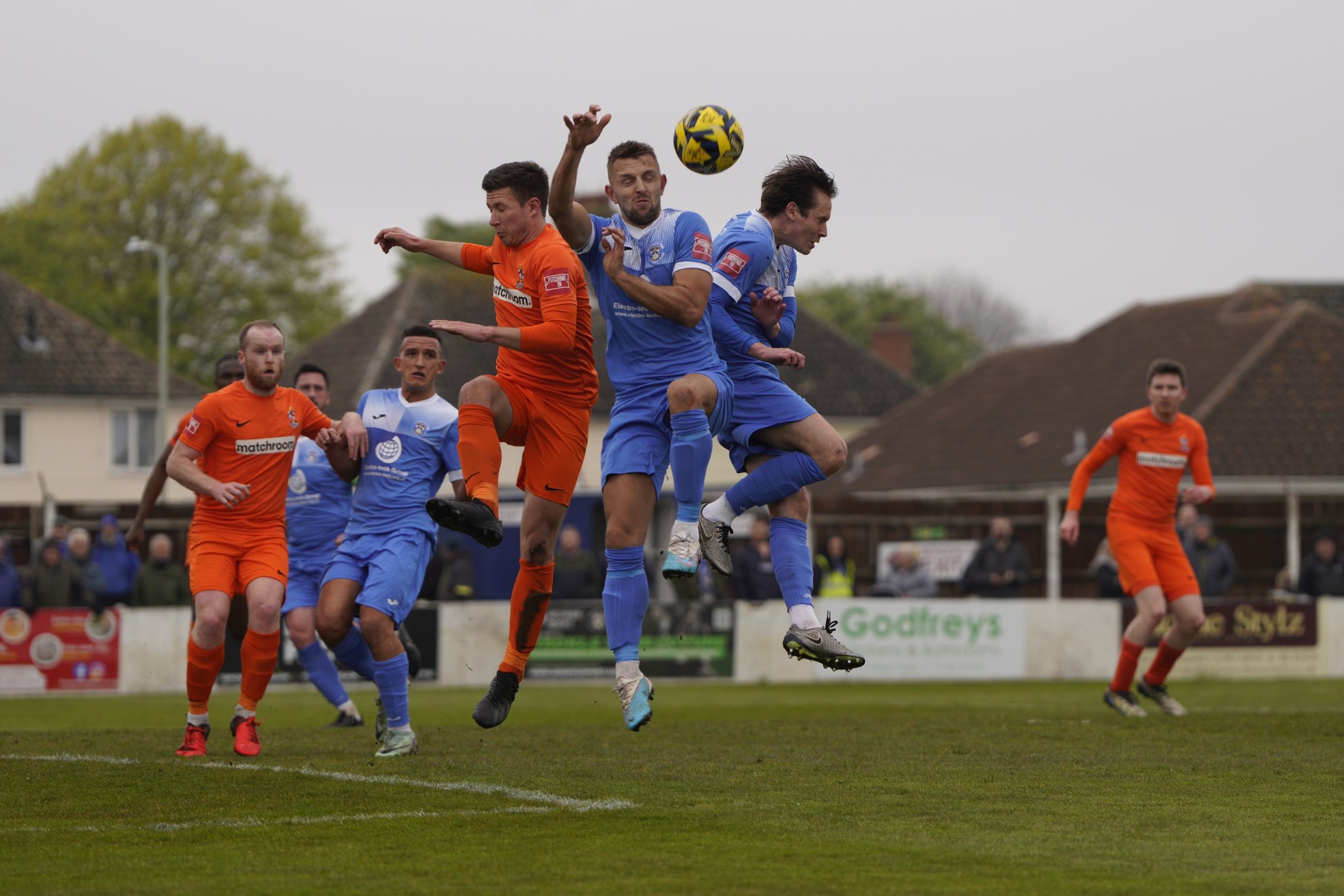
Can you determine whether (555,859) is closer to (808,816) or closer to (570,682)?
(808,816)

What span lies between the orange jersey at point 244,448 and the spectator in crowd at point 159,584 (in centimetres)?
1090

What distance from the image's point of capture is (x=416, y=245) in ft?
30.9

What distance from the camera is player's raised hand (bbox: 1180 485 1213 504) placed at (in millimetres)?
13445

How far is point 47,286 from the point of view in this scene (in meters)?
60.0

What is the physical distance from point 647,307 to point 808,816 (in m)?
2.58

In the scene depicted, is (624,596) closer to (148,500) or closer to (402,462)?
(402,462)

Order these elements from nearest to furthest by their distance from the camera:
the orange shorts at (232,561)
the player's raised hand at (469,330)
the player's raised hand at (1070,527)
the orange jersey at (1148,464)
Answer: the player's raised hand at (469,330), the orange shorts at (232,561), the player's raised hand at (1070,527), the orange jersey at (1148,464)

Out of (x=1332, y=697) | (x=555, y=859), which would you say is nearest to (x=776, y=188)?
(x=555, y=859)

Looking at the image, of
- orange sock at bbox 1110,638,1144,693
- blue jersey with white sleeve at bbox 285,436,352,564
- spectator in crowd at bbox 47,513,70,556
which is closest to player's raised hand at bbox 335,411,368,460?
blue jersey with white sleeve at bbox 285,436,352,564

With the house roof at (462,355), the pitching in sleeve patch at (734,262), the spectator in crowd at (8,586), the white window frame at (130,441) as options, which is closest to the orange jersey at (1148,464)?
the pitching in sleeve patch at (734,262)

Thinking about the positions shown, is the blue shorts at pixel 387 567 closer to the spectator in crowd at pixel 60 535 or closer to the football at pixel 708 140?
the football at pixel 708 140

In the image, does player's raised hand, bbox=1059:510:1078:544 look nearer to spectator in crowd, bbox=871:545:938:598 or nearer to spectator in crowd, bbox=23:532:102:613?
spectator in crowd, bbox=871:545:938:598

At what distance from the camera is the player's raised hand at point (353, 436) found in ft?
34.7

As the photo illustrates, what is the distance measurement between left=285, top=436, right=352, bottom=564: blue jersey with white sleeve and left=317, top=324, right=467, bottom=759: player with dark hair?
123 centimetres
